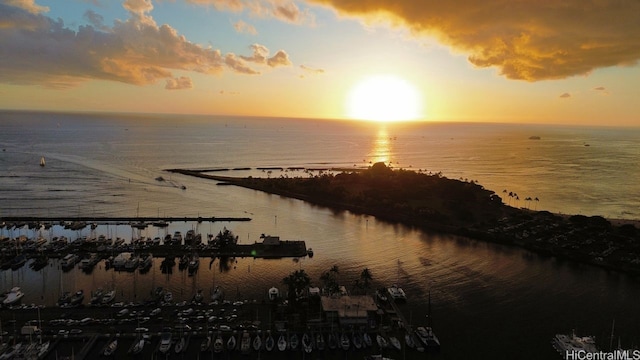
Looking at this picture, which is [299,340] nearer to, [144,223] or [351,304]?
[351,304]

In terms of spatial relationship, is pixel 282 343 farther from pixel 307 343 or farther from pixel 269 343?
pixel 307 343

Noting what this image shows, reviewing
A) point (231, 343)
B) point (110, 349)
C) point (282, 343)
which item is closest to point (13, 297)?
point (110, 349)

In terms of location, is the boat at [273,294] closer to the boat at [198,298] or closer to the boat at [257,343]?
the boat at [198,298]

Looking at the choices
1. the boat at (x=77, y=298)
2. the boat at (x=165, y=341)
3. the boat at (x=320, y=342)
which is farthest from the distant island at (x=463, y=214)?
the boat at (x=77, y=298)

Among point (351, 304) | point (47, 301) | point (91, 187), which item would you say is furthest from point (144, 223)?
point (351, 304)

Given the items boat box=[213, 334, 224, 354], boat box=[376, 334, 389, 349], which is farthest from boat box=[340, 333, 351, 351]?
boat box=[213, 334, 224, 354]

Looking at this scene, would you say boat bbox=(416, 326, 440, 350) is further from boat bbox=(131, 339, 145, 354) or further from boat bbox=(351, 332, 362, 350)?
boat bbox=(131, 339, 145, 354)

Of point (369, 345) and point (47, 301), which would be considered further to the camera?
point (47, 301)
